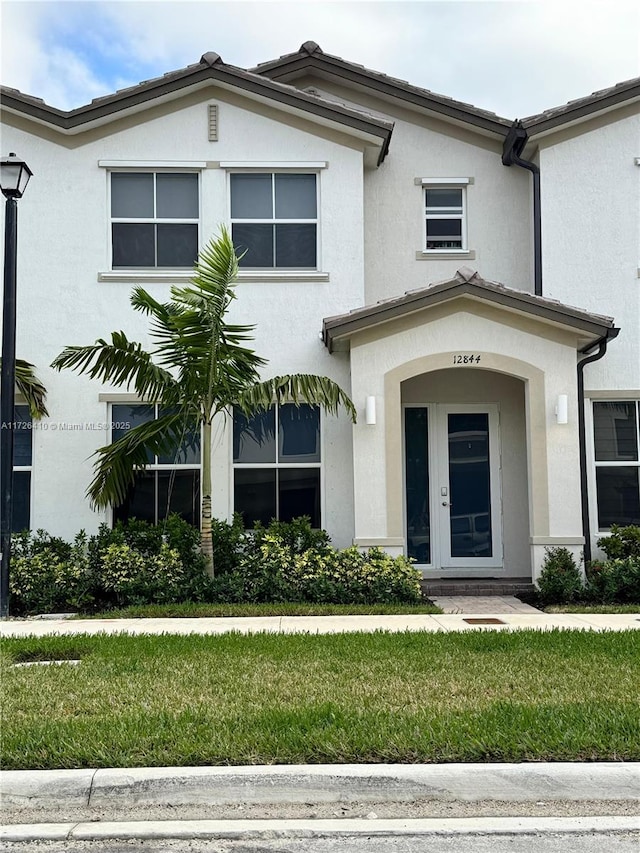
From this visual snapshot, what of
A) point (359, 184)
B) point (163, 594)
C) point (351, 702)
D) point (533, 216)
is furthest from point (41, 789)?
point (533, 216)

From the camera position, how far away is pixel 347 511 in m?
12.7

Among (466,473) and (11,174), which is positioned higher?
(11,174)

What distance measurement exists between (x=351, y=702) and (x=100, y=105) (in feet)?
33.4

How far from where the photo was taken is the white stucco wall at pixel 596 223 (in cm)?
1333

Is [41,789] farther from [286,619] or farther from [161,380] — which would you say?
[161,380]

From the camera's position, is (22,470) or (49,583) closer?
(49,583)

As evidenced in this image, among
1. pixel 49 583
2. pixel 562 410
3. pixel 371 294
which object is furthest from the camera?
pixel 371 294

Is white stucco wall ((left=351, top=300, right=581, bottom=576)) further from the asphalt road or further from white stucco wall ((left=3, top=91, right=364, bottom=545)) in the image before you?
the asphalt road

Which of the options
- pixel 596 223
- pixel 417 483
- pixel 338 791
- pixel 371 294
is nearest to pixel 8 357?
pixel 371 294

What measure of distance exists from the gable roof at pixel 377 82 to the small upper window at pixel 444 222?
1.11 meters

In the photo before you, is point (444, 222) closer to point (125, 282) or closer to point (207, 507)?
point (125, 282)

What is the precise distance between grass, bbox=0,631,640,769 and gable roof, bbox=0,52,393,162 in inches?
318

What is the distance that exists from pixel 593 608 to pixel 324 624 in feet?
11.7

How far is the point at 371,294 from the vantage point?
13867 millimetres
